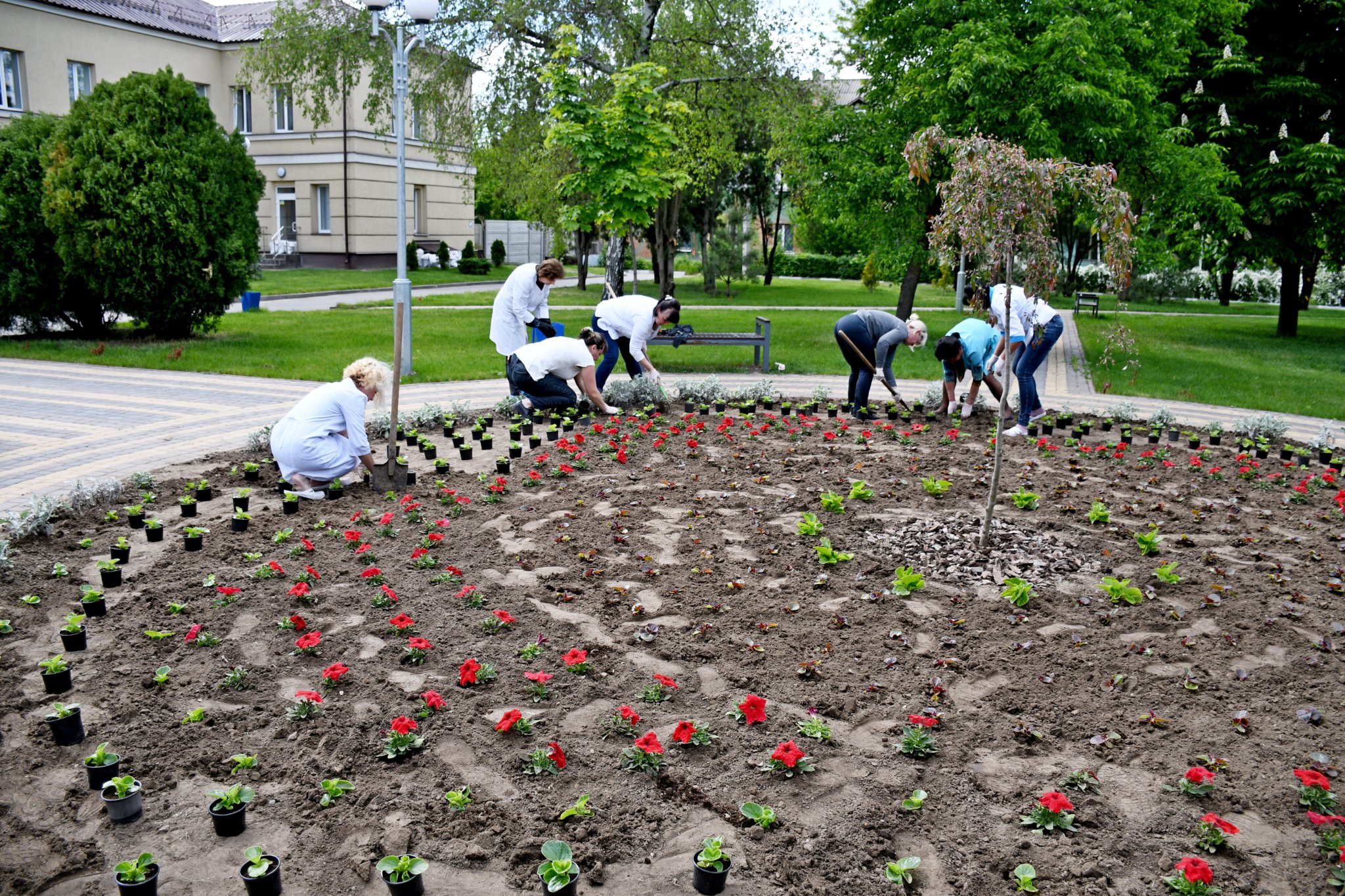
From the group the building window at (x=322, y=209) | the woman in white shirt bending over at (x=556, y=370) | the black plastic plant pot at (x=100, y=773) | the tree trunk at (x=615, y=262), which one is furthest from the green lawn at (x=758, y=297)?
the black plastic plant pot at (x=100, y=773)

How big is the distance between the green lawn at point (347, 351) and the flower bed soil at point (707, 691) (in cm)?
658

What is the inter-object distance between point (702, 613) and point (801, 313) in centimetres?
2061

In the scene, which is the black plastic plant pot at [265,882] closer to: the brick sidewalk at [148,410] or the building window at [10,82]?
the brick sidewalk at [148,410]

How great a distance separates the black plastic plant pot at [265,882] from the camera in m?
2.77

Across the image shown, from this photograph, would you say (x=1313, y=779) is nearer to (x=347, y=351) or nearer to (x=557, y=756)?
(x=557, y=756)

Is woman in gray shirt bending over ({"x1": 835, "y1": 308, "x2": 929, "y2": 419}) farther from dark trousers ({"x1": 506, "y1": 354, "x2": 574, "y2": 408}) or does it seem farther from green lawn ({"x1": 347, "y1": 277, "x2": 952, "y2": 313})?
green lawn ({"x1": 347, "y1": 277, "x2": 952, "y2": 313})

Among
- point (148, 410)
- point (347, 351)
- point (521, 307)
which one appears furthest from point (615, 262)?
point (148, 410)

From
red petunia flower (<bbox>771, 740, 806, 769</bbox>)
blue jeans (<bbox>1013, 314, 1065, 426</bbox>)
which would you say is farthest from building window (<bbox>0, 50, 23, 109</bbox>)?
red petunia flower (<bbox>771, 740, 806, 769</bbox>)

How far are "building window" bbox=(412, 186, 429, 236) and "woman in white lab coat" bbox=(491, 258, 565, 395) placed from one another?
2915 cm

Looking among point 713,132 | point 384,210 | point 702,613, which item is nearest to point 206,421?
point 702,613

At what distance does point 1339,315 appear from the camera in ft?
95.9

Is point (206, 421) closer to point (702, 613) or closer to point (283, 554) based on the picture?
point (283, 554)

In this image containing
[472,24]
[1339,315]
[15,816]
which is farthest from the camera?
[1339,315]

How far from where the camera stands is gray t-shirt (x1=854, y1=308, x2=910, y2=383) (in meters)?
9.56
